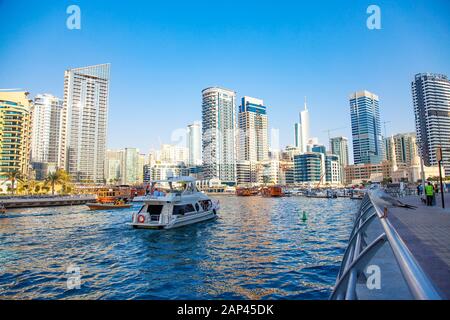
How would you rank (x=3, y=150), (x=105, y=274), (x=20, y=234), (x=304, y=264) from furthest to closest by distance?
(x=3, y=150), (x=20, y=234), (x=304, y=264), (x=105, y=274)

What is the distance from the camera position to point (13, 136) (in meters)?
114

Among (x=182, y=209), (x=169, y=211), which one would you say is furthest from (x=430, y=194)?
(x=169, y=211)

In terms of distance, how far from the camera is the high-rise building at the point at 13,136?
364 feet

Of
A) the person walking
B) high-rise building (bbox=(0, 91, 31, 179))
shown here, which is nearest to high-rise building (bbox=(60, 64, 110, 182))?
high-rise building (bbox=(0, 91, 31, 179))

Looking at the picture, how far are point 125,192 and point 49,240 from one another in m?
106

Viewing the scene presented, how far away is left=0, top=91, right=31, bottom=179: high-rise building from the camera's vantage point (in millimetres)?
110875

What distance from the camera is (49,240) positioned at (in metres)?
23.2

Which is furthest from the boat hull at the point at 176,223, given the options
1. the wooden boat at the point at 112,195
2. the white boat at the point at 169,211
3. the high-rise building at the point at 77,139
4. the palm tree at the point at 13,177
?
the high-rise building at the point at 77,139

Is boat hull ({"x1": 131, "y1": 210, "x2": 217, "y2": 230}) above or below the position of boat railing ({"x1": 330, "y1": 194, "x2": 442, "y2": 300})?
below

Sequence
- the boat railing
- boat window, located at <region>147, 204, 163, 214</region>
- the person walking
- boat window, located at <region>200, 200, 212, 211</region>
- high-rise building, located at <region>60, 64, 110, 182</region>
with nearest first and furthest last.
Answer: the boat railing < the person walking < boat window, located at <region>147, 204, 163, 214</region> < boat window, located at <region>200, 200, 212, 211</region> < high-rise building, located at <region>60, 64, 110, 182</region>

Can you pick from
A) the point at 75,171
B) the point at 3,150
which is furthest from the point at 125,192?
the point at 75,171

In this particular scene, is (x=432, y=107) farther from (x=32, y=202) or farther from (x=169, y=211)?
(x=32, y=202)

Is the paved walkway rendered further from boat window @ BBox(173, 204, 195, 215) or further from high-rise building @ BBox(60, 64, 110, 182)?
high-rise building @ BBox(60, 64, 110, 182)
